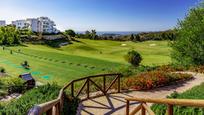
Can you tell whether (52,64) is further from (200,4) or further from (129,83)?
(129,83)

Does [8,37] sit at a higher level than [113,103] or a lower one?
lower

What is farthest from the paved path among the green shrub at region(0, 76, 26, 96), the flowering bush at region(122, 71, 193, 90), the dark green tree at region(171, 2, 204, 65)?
the green shrub at region(0, 76, 26, 96)

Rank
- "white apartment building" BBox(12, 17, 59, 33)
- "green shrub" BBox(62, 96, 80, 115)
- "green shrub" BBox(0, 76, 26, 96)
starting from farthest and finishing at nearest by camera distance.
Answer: "white apartment building" BBox(12, 17, 59, 33) → "green shrub" BBox(0, 76, 26, 96) → "green shrub" BBox(62, 96, 80, 115)

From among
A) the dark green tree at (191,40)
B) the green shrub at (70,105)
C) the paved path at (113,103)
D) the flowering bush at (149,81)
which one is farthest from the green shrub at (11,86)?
the dark green tree at (191,40)

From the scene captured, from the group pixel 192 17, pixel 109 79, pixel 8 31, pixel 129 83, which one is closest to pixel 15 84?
pixel 109 79

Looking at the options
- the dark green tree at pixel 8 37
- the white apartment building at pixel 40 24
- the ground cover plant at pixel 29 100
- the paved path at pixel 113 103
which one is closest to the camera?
the ground cover plant at pixel 29 100

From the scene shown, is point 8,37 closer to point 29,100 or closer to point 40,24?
point 29,100

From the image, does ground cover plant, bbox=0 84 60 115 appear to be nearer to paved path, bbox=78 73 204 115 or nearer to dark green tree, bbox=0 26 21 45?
paved path, bbox=78 73 204 115

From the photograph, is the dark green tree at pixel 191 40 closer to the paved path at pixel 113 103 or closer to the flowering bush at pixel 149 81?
the flowering bush at pixel 149 81

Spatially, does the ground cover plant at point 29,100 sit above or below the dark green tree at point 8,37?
above

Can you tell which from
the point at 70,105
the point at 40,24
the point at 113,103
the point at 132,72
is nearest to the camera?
the point at 70,105

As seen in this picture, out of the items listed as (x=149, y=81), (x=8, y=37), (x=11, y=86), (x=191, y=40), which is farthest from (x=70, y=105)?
(x=8, y=37)

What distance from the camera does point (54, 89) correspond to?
12836 mm

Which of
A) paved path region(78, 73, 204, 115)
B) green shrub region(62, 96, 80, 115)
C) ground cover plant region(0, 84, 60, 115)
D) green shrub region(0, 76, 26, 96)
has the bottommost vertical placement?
green shrub region(0, 76, 26, 96)
